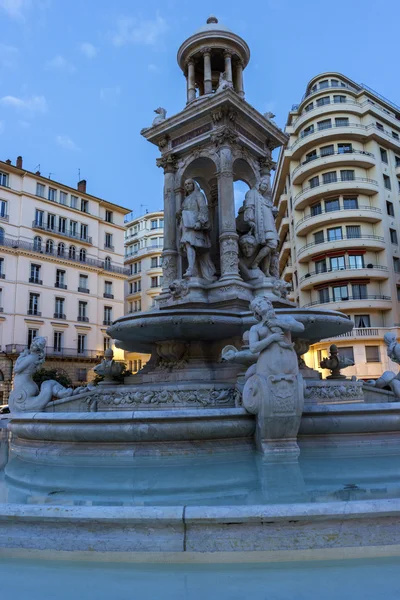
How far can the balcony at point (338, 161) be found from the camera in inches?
1633

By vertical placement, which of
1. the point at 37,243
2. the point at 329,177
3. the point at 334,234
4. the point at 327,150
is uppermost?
→ the point at 327,150

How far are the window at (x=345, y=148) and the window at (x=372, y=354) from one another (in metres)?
18.8

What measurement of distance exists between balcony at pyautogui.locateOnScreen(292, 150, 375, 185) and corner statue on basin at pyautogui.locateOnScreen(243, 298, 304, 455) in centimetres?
3987

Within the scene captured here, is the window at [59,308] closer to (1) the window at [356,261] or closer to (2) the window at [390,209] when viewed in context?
(1) the window at [356,261]

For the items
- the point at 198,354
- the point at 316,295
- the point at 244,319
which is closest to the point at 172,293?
the point at 198,354

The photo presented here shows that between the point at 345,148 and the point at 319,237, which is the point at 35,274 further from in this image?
the point at 345,148

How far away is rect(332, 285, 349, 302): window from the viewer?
129 ft

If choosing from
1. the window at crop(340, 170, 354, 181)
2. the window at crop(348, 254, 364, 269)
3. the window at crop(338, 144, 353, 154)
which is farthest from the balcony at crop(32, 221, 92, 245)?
the window at crop(338, 144, 353, 154)

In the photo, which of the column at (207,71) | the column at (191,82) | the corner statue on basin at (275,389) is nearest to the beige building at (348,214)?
the column at (191,82)

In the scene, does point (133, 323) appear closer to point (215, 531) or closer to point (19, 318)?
point (215, 531)

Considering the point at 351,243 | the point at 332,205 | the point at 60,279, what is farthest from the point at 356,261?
the point at 60,279

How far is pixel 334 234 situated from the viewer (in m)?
41.3

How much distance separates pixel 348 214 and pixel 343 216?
472mm

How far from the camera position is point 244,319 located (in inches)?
326
